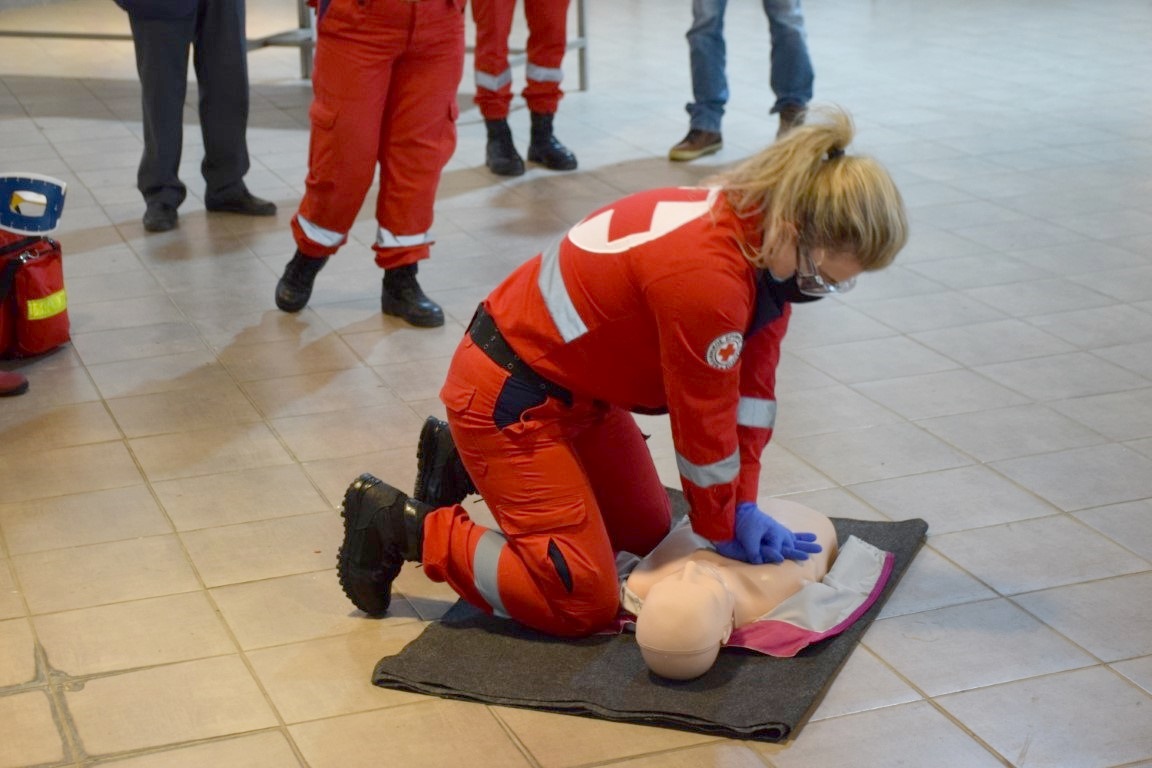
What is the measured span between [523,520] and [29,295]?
1.65 meters

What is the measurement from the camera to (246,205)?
15.5 ft

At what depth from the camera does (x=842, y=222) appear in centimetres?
208

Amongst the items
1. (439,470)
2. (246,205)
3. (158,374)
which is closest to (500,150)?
(246,205)

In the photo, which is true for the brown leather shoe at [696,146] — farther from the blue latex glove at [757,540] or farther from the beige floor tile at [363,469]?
the blue latex glove at [757,540]

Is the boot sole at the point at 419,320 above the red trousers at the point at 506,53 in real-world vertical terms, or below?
below

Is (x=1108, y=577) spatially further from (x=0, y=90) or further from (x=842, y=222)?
(x=0, y=90)

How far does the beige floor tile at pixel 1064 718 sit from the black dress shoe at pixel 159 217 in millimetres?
3105

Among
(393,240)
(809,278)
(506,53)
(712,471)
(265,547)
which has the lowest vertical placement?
(265,547)

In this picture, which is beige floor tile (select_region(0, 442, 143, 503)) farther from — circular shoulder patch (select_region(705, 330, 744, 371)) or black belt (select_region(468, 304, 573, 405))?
circular shoulder patch (select_region(705, 330, 744, 371))

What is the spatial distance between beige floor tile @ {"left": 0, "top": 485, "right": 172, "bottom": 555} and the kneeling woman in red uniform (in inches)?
20.7

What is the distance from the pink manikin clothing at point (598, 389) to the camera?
2.14m

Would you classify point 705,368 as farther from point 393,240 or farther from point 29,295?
point 29,295

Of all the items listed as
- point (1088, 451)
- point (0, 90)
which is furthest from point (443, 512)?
point (0, 90)

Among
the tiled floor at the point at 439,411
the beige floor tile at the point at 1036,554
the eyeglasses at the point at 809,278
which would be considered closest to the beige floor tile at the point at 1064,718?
the tiled floor at the point at 439,411
